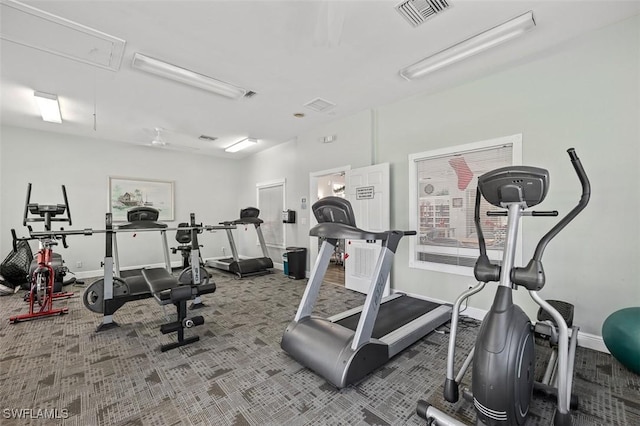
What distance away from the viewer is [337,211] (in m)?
2.32

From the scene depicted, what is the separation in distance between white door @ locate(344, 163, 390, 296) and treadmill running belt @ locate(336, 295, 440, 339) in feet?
1.81

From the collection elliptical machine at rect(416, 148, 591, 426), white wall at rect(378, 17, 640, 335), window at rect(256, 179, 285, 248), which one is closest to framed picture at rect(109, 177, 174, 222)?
window at rect(256, 179, 285, 248)

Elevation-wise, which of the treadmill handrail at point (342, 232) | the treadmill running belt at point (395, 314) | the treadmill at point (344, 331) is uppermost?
the treadmill handrail at point (342, 232)

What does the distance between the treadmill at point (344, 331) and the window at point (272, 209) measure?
427 cm

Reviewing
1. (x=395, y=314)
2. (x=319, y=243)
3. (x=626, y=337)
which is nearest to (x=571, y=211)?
(x=626, y=337)

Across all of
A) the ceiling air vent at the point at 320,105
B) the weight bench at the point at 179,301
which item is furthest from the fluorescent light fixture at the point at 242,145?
the weight bench at the point at 179,301

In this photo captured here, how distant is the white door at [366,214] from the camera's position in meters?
4.32

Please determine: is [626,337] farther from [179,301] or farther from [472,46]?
[179,301]

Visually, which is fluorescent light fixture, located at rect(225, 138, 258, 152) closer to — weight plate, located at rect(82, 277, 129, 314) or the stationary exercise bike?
the stationary exercise bike

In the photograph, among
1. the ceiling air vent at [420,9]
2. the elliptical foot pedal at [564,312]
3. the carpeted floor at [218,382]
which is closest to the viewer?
the carpeted floor at [218,382]

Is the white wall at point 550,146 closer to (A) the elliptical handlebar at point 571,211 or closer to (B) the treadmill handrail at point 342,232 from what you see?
(A) the elliptical handlebar at point 571,211

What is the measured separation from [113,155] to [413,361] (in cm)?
741

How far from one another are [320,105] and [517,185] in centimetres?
345

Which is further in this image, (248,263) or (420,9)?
(248,263)
